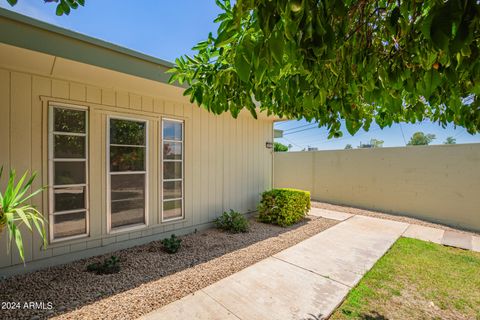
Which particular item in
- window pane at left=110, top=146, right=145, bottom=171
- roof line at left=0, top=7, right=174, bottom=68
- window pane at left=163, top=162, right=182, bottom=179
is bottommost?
window pane at left=163, top=162, right=182, bottom=179

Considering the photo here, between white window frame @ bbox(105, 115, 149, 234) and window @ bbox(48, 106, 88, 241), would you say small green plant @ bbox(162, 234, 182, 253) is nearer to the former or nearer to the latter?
white window frame @ bbox(105, 115, 149, 234)

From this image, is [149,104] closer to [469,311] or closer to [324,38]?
[324,38]

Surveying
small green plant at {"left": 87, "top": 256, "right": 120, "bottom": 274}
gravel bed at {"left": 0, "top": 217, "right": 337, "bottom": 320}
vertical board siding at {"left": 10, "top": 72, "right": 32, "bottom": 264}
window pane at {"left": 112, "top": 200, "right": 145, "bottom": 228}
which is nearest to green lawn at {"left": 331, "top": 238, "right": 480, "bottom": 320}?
gravel bed at {"left": 0, "top": 217, "right": 337, "bottom": 320}

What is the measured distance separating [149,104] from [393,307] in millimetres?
4962

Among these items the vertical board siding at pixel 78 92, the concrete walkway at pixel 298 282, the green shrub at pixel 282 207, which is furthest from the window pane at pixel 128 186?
the green shrub at pixel 282 207

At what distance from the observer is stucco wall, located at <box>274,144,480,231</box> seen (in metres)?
6.27

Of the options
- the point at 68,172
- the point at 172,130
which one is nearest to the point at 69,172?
the point at 68,172

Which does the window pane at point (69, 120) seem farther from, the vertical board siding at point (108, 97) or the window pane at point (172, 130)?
the window pane at point (172, 130)

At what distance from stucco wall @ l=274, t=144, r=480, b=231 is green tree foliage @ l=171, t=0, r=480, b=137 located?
5549 mm

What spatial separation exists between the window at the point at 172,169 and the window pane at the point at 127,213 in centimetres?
46

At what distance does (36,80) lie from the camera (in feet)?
11.1

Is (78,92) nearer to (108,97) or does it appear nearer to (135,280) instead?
(108,97)

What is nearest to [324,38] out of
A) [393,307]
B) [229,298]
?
[229,298]

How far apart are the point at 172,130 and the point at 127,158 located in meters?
1.12
